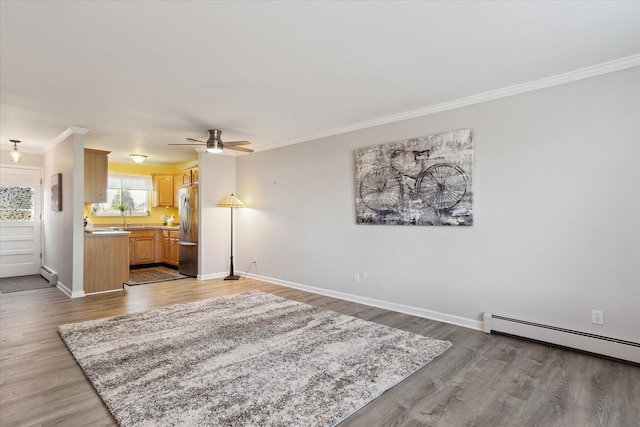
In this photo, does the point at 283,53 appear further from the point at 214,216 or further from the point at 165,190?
the point at 165,190

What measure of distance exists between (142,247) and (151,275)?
1.26 meters

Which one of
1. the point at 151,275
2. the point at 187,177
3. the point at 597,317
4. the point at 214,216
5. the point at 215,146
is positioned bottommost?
the point at 151,275

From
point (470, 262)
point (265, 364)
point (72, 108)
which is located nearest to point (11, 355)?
point (265, 364)

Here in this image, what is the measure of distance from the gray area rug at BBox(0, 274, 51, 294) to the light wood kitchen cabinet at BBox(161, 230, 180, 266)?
7.55 feet

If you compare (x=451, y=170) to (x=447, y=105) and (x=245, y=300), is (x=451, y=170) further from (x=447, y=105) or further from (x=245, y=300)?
(x=245, y=300)

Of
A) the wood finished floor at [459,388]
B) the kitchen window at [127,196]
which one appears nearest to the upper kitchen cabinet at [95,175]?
the wood finished floor at [459,388]

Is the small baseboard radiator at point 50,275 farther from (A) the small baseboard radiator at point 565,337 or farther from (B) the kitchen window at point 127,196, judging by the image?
(A) the small baseboard radiator at point 565,337

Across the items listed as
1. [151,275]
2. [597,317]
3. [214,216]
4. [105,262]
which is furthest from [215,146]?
[597,317]

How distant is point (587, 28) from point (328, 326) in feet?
11.4

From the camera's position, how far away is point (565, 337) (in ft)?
10.1

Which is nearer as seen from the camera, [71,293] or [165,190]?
[71,293]

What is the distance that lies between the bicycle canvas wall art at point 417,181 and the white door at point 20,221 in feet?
22.2

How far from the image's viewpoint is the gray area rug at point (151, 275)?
6.31m

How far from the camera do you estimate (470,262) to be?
3.74 meters
